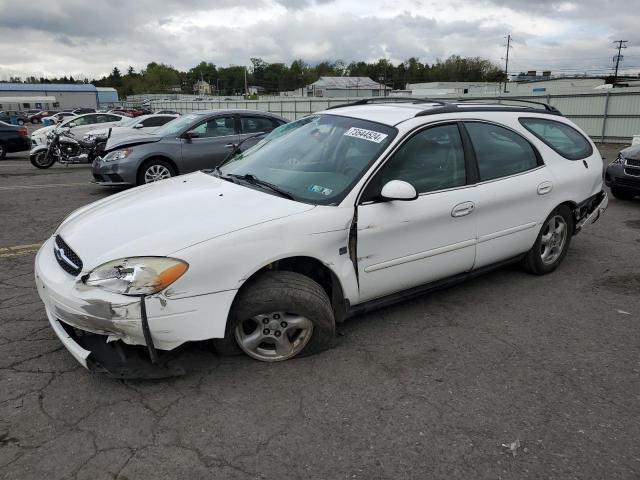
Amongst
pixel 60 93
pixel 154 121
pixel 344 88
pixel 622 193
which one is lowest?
pixel 622 193

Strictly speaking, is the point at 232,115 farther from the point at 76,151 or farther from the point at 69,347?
the point at 69,347

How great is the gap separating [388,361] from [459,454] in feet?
2.97

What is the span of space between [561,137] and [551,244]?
1.06 meters

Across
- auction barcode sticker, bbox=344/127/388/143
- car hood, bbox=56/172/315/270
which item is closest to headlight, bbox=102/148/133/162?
car hood, bbox=56/172/315/270

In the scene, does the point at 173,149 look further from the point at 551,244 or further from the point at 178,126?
the point at 551,244

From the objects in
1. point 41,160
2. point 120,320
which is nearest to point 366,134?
point 120,320

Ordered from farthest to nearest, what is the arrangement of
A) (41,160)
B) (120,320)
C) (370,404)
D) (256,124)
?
(41,160), (256,124), (370,404), (120,320)

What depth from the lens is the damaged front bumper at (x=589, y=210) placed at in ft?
16.4

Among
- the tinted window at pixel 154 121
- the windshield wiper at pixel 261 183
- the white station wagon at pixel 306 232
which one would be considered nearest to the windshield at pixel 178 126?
the tinted window at pixel 154 121

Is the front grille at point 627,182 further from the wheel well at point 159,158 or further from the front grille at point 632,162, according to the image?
the wheel well at point 159,158

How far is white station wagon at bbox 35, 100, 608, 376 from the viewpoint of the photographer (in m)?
2.74

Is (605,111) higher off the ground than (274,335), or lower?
higher

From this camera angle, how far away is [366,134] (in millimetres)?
3705

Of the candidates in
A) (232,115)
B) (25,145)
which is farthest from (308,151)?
(25,145)
